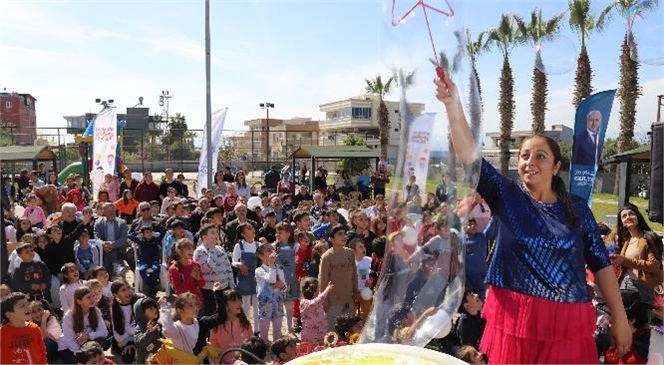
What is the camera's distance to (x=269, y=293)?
702 centimetres

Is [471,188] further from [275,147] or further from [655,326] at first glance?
[275,147]

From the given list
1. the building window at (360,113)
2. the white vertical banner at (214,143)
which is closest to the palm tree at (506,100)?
the white vertical banner at (214,143)

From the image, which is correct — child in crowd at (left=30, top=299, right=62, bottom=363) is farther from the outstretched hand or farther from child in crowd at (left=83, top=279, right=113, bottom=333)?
the outstretched hand

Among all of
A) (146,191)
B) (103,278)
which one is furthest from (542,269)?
(146,191)

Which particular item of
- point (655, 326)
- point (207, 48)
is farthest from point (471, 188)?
point (207, 48)

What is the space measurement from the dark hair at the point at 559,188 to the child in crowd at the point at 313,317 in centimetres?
440

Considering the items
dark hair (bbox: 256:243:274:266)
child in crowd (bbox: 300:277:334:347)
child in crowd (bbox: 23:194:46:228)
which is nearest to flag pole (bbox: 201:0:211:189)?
child in crowd (bbox: 23:194:46:228)

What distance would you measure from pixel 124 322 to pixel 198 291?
0.90 meters

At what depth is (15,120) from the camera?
74.1m

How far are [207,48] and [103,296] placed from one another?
353 inches

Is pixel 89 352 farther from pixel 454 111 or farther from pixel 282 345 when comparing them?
pixel 454 111

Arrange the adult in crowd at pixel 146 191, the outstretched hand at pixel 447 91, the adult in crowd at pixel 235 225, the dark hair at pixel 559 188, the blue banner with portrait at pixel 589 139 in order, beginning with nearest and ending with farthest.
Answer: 1. the outstretched hand at pixel 447 91
2. the dark hair at pixel 559 188
3. the adult in crowd at pixel 235 225
4. the blue banner with portrait at pixel 589 139
5. the adult in crowd at pixel 146 191

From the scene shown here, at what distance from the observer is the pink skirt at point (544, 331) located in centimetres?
209

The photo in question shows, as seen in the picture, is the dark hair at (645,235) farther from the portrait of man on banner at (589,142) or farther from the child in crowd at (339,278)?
the child in crowd at (339,278)
